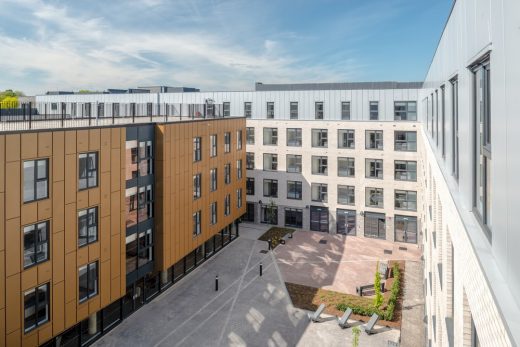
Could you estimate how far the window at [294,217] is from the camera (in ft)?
135

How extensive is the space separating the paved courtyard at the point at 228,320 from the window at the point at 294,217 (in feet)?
41.6

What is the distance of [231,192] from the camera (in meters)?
34.2

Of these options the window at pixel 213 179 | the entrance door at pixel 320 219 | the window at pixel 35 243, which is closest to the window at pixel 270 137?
the entrance door at pixel 320 219

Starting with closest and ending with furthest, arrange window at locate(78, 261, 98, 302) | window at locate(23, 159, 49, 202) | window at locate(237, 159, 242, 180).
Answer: window at locate(23, 159, 49, 202) < window at locate(78, 261, 98, 302) < window at locate(237, 159, 242, 180)

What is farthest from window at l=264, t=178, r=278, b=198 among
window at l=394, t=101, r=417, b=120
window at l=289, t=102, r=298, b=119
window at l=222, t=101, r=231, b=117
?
window at l=394, t=101, r=417, b=120

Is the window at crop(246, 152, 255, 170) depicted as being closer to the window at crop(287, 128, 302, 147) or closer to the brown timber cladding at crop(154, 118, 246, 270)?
the window at crop(287, 128, 302, 147)

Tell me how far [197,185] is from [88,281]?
1118 cm

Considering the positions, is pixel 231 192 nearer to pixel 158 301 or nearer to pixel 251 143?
pixel 251 143

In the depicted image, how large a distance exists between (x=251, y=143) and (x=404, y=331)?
25928 millimetres

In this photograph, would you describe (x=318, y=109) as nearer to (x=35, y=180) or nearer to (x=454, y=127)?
(x=35, y=180)

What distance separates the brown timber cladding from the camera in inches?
935

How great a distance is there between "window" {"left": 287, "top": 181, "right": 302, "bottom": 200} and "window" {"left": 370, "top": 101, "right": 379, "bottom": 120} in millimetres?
9714

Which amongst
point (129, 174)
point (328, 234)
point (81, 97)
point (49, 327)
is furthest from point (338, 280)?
point (81, 97)

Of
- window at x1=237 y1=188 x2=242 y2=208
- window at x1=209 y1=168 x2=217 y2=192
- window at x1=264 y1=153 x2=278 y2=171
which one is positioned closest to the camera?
window at x1=209 y1=168 x2=217 y2=192
